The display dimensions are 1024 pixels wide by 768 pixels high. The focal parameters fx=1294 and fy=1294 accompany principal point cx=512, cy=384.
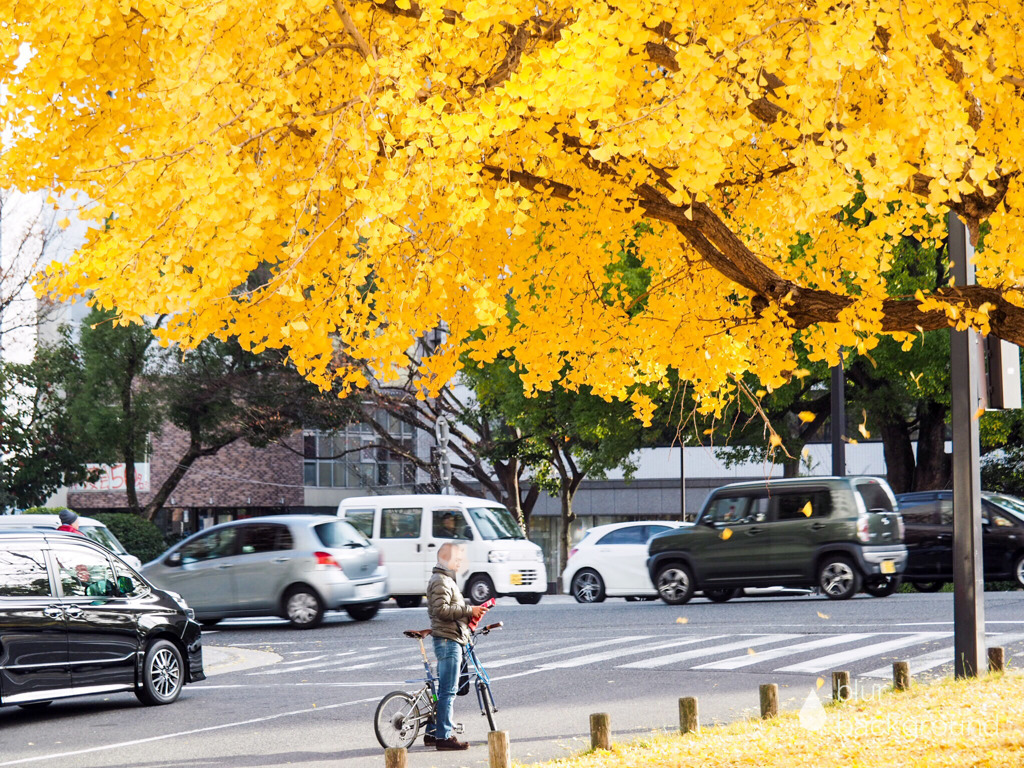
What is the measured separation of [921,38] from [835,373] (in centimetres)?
1841

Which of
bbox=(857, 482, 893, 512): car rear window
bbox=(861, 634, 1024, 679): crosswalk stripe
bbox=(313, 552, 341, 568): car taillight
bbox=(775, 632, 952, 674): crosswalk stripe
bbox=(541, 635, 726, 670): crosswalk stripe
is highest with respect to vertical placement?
bbox=(857, 482, 893, 512): car rear window

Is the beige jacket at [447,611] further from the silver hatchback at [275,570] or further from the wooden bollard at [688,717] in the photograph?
the silver hatchback at [275,570]

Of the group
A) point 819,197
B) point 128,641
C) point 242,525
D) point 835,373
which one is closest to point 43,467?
point 242,525

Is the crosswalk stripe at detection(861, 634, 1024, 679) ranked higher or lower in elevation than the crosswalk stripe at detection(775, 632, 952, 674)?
higher

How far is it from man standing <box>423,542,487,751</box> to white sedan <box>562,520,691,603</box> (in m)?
Result: 14.6

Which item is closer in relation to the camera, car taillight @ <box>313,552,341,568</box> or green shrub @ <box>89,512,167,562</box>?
car taillight @ <box>313,552,341,568</box>

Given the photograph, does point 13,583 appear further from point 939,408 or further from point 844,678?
point 939,408

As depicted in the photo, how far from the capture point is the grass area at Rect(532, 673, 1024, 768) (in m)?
7.58

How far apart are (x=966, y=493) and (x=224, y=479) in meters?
43.9

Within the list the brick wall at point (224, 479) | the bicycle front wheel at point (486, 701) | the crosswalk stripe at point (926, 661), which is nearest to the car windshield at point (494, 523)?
the crosswalk stripe at point (926, 661)

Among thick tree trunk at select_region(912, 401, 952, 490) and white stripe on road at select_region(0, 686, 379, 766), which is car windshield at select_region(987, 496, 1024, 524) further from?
white stripe on road at select_region(0, 686, 379, 766)

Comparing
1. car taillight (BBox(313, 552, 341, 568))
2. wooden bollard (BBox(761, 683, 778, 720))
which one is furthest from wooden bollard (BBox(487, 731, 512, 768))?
car taillight (BBox(313, 552, 341, 568))

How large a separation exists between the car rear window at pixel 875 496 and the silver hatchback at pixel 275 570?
7802 mm

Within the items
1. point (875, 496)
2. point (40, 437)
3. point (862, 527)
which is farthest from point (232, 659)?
point (40, 437)
